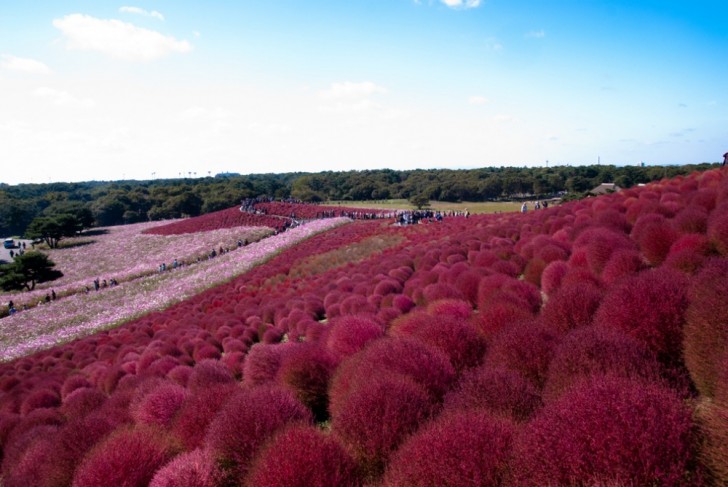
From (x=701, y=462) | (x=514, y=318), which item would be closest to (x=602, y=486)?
(x=701, y=462)

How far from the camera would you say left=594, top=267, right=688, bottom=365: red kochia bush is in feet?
14.1

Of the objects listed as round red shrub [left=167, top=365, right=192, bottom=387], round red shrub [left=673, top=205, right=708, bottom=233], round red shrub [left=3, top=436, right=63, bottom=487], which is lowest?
round red shrub [left=167, top=365, right=192, bottom=387]

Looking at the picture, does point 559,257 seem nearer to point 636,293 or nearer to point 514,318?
point 514,318

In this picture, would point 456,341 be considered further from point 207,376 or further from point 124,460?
point 207,376

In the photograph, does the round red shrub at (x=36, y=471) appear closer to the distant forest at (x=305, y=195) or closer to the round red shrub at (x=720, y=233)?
the round red shrub at (x=720, y=233)

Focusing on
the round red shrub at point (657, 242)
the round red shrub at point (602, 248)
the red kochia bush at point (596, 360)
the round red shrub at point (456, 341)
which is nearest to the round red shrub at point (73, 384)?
the round red shrub at point (456, 341)

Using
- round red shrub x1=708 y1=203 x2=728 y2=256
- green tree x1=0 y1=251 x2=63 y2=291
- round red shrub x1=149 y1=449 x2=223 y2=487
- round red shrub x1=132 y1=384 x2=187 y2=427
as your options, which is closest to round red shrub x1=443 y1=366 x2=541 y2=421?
round red shrub x1=149 y1=449 x2=223 y2=487

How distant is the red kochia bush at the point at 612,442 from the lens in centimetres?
232

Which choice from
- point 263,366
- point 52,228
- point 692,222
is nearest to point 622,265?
point 692,222

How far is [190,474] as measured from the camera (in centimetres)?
380

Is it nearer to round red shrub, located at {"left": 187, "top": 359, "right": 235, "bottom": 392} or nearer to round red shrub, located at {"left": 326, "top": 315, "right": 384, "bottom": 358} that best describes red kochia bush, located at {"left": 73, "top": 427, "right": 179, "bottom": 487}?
round red shrub, located at {"left": 187, "top": 359, "right": 235, "bottom": 392}

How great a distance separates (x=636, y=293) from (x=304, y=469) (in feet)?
12.6

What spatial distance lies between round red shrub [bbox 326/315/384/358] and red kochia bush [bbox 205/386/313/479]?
7.02ft

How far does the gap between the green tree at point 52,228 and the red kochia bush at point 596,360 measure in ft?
233
